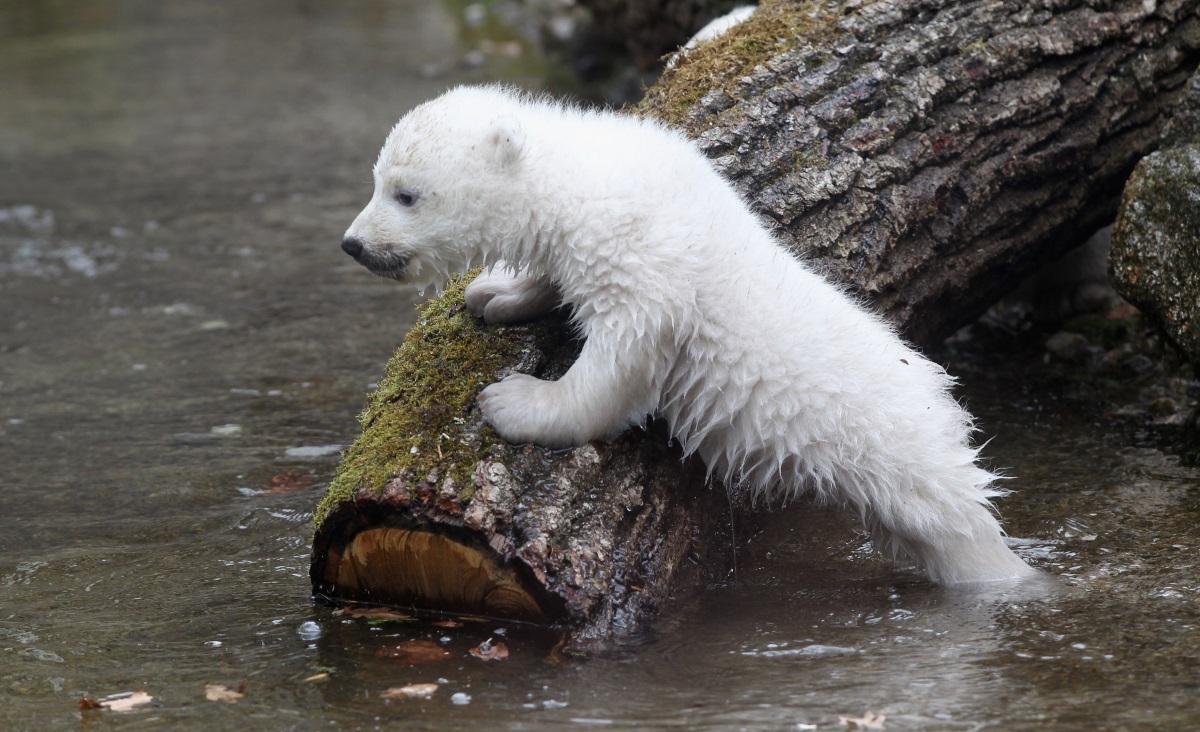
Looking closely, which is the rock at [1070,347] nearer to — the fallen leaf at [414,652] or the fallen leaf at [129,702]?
the fallen leaf at [414,652]

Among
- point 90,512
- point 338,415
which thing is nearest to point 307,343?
point 338,415

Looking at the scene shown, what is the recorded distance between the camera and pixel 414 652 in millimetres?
3572

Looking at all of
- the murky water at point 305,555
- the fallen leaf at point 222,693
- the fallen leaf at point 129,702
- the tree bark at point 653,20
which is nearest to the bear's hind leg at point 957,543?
the murky water at point 305,555

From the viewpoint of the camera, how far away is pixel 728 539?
14.1 ft

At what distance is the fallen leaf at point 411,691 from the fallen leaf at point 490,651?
186 millimetres

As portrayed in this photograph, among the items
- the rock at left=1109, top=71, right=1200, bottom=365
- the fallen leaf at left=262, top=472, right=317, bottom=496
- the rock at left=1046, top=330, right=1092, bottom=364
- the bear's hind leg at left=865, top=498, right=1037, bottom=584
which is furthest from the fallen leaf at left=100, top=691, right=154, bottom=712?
A: the rock at left=1046, top=330, right=1092, bottom=364

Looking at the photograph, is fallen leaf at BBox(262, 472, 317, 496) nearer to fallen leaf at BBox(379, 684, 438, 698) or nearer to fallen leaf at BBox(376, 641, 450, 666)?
fallen leaf at BBox(376, 641, 450, 666)

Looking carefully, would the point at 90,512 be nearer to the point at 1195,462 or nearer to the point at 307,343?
the point at 307,343

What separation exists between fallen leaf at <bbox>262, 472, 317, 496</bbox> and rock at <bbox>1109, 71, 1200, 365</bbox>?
135 inches

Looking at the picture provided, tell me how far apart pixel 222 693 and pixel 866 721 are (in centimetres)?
173

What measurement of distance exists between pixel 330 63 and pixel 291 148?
3727 millimetres

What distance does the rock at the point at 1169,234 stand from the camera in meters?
4.77

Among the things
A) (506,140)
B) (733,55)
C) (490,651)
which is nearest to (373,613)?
(490,651)

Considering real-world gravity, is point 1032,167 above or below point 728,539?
above
